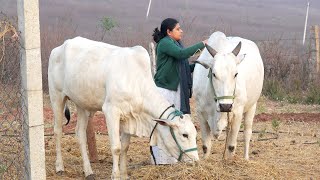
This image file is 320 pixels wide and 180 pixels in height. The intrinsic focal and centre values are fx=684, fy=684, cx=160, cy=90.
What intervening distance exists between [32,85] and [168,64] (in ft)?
10.3

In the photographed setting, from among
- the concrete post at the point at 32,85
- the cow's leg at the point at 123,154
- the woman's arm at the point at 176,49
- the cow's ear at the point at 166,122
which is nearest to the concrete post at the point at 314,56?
the woman's arm at the point at 176,49

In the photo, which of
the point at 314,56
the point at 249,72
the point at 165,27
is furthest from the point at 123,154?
the point at 314,56

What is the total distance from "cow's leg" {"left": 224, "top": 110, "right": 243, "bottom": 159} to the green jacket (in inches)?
30.2

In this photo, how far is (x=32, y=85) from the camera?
4.86 metres

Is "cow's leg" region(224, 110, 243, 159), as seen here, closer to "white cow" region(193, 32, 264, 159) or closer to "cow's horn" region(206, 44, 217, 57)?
"white cow" region(193, 32, 264, 159)

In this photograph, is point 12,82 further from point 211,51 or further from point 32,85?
point 211,51

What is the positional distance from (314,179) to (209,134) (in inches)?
53.8

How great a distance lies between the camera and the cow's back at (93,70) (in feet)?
22.9

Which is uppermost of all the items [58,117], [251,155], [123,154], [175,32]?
[175,32]

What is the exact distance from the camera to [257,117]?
12.7 m

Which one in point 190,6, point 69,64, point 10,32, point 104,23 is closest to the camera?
point 10,32

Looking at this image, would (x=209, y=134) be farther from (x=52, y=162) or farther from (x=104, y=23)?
(x=104, y=23)

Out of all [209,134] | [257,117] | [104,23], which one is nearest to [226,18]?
[104,23]

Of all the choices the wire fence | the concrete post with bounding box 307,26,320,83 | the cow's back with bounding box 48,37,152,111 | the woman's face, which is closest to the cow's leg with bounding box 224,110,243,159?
the woman's face
